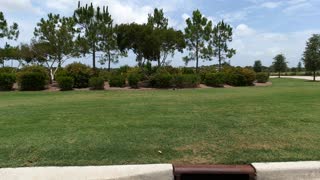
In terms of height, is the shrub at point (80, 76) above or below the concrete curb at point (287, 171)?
above

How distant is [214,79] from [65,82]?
1048cm

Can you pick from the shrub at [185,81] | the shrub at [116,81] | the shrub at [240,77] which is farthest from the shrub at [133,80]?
the shrub at [240,77]

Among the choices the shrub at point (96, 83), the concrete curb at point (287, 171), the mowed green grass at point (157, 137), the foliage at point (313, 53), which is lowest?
the concrete curb at point (287, 171)

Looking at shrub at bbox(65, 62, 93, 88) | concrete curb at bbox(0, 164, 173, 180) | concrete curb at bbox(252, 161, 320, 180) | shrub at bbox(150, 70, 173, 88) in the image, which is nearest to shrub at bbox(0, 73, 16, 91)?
shrub at bbox(65, 62, 93, 88)

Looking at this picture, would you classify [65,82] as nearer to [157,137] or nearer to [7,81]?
[7,81]

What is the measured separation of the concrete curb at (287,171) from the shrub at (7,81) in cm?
2192

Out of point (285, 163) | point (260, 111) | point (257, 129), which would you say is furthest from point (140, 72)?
point (285, 163)

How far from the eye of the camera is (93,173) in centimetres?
461

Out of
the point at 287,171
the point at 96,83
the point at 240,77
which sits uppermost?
the point at 240,77

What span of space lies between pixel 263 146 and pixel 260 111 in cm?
383

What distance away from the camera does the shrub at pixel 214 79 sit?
90.5 feet

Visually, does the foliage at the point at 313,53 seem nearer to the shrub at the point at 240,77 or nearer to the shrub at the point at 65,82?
the shrub at the point at 240,77

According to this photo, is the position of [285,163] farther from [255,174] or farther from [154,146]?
[154,146]

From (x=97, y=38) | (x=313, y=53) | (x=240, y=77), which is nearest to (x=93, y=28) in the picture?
(x=97, y=38)
